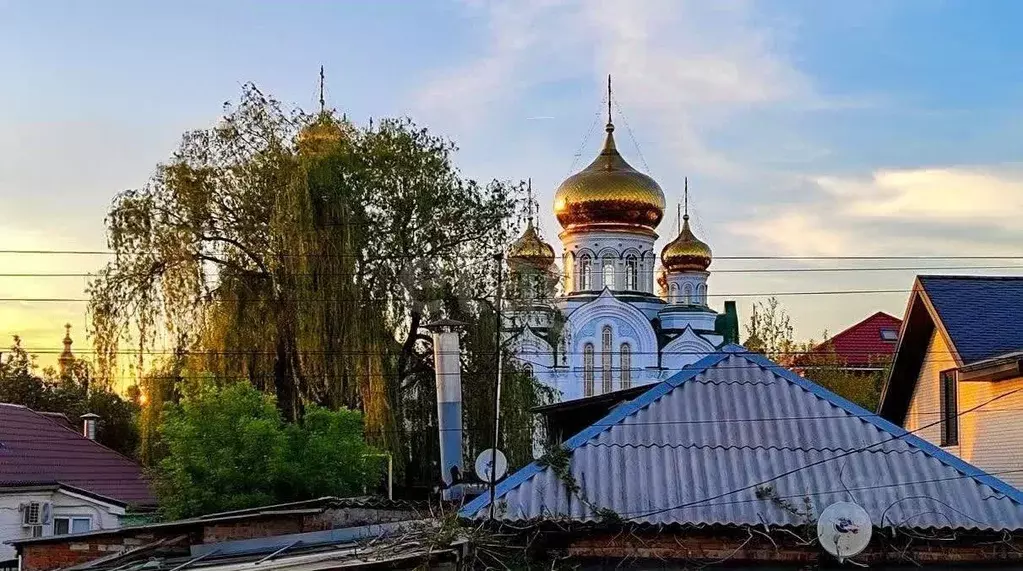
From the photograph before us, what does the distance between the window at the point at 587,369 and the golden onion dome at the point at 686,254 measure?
7.87 meters

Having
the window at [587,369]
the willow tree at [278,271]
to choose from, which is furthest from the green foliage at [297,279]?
the window at [587,369]

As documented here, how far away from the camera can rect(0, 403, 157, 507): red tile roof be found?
78.4ft

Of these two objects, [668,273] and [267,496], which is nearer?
[267,496]

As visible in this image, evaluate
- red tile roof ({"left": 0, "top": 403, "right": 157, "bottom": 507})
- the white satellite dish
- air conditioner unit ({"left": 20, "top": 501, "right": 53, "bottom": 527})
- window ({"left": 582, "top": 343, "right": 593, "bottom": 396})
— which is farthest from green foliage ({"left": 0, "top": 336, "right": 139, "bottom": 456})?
the white satellite dish

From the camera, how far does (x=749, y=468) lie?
11.5 metres

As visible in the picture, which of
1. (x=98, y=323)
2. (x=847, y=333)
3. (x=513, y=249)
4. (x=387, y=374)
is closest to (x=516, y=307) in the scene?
(x=513, y=249)

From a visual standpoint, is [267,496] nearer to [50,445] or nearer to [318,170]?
[318,170]

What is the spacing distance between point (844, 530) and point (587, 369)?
36.2 meters

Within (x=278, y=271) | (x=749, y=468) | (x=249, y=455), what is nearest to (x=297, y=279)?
(x=278, y=271)

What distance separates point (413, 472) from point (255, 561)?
38.5 ft

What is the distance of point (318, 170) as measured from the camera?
21984 millimetres

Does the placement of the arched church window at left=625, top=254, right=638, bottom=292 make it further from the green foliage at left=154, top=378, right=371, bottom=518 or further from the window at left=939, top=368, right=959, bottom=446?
the green foliage at left=154, top=378, right=371, bottom=518

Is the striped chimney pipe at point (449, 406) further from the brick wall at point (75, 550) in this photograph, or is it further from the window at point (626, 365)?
the window at point (626, 365)

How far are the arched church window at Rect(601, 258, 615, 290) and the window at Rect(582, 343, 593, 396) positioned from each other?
365cm
